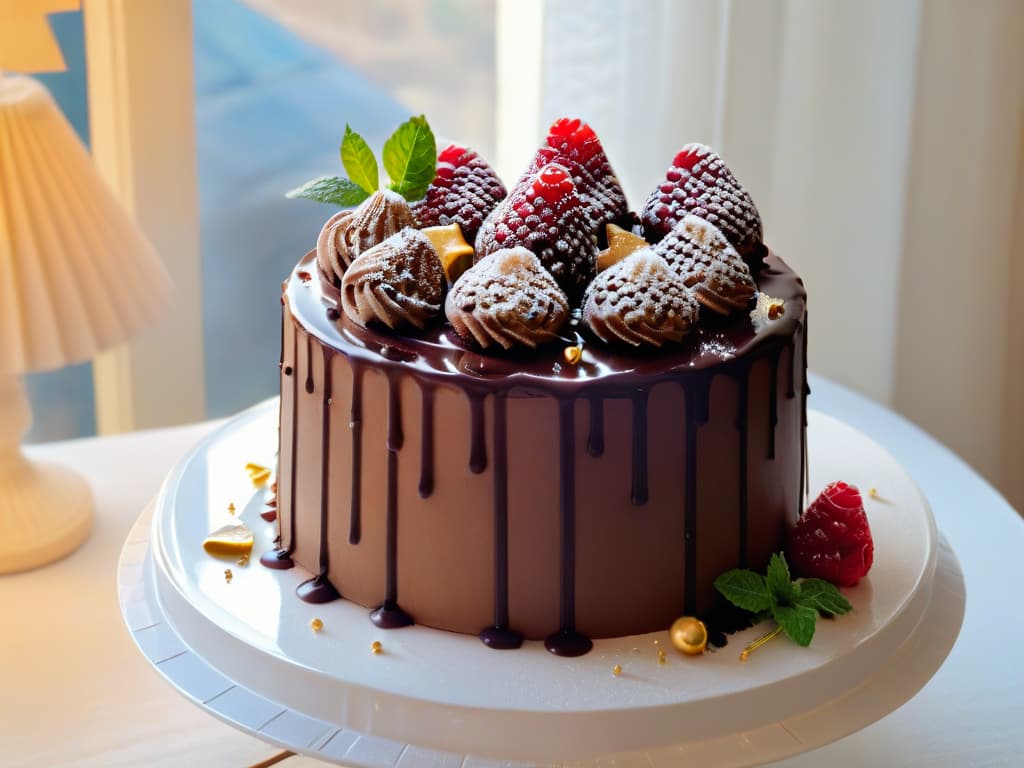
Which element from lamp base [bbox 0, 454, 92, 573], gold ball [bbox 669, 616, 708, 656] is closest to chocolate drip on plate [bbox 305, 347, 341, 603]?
gold ball [bbox 669, 616, 708, 656]

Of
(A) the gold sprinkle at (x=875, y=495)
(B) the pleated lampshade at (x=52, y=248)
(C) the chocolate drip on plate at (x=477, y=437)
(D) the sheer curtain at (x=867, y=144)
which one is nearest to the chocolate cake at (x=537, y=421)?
(C) the chocolate drip on plate at (x=477, y=437)

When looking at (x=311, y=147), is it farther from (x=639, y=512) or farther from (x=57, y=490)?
(x=639, y=512)

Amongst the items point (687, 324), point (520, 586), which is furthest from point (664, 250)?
point (520, 586)

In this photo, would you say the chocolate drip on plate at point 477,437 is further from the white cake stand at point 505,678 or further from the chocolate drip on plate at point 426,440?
the white cake stand at point 505,678

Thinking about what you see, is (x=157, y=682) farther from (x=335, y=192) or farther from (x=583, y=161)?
(x=583, y=161)

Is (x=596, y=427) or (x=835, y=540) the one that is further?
(x=835, y=540)

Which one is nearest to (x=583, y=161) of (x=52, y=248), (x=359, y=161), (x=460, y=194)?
(x=460, y=194)

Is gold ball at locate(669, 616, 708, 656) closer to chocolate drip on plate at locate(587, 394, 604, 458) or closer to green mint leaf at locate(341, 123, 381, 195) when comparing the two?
chocolate drip on plate at locate(587, 394, 604, 458)
